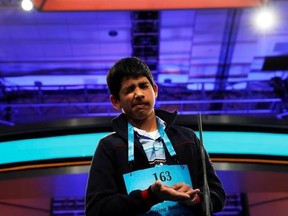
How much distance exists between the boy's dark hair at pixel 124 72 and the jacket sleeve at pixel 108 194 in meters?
0.23

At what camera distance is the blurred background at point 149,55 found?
6293 mm

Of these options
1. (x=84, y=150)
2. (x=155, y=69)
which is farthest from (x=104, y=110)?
(x=84, y=150)

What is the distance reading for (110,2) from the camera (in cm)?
632

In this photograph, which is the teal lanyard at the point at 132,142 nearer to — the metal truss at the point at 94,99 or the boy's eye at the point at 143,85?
the boy's eye at the point at 143,85

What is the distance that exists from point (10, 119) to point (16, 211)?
9045mm

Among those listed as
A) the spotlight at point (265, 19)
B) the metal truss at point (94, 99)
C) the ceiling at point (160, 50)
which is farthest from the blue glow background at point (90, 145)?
the metal truss at point (94, 99)

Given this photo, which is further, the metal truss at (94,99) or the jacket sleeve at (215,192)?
the metal truss at (94,99)

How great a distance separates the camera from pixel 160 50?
11453mm

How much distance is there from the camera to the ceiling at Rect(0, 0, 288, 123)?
10031mm

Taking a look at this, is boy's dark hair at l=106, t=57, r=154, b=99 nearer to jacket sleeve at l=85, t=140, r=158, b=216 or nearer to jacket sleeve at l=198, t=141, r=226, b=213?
jacket sleeve at l=85, t=140, r=158, b=216

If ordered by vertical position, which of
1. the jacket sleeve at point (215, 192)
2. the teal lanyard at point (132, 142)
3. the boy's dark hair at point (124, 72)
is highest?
the boy's dark hair at point (124, 72)

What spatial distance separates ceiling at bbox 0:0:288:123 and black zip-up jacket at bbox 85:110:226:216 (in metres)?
7.77

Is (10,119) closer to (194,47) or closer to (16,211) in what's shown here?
(194,47)

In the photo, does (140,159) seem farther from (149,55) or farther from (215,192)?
(149,55)
